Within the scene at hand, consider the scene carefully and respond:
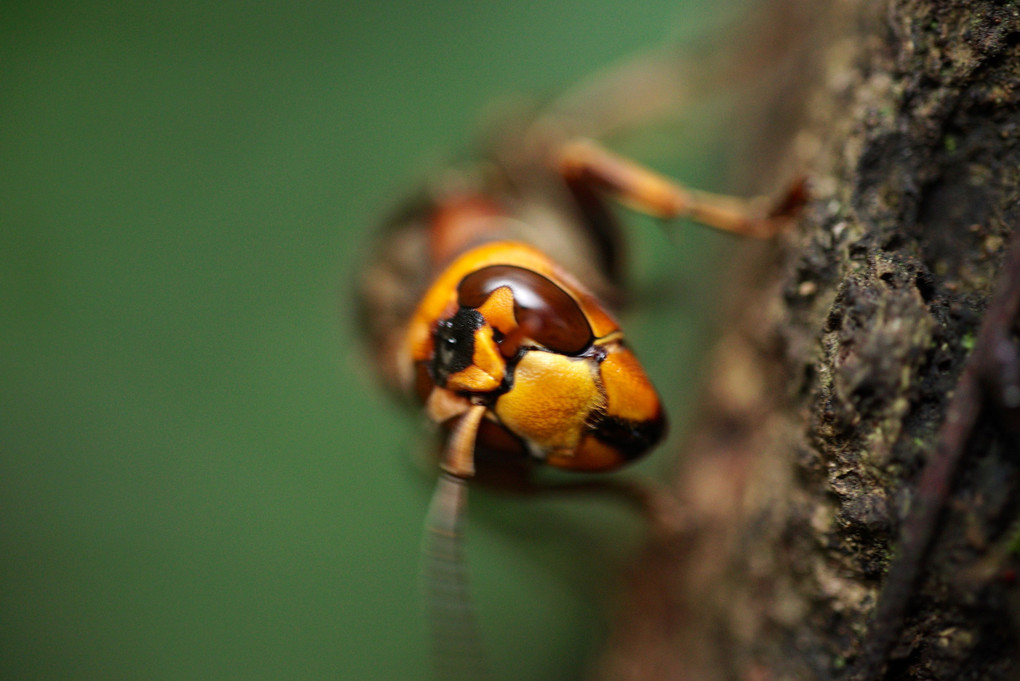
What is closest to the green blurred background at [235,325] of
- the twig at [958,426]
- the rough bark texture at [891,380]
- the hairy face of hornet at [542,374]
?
the rough bark texture at [891,380]

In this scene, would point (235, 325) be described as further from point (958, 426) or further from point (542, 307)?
point (958, 426)

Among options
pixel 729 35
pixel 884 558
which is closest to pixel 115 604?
pixel 884 558

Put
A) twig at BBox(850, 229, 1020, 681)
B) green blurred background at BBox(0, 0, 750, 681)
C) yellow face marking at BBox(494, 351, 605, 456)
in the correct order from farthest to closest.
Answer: green blurred background at BBox(0, 0, 750, 681) < yellow face marking at BBox(494, 351, 605, 456) < twig at BBox(850, 229, 1020, 681)

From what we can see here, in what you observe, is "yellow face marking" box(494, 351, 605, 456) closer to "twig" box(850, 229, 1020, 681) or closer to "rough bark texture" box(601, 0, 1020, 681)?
"rough bark texture" box(601, 0, 1020, 681)

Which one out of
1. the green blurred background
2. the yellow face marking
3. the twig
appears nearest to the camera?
the twig

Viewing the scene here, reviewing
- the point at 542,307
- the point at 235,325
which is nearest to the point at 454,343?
the point at 542,307

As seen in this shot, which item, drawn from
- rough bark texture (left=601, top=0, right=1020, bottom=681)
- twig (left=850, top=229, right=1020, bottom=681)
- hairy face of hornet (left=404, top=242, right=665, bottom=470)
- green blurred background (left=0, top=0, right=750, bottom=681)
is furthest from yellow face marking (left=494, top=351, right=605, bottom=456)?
green blurred background (left=0, top=0, right=750, bottom=681)

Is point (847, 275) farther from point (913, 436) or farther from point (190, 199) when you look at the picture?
point (190, 199)
